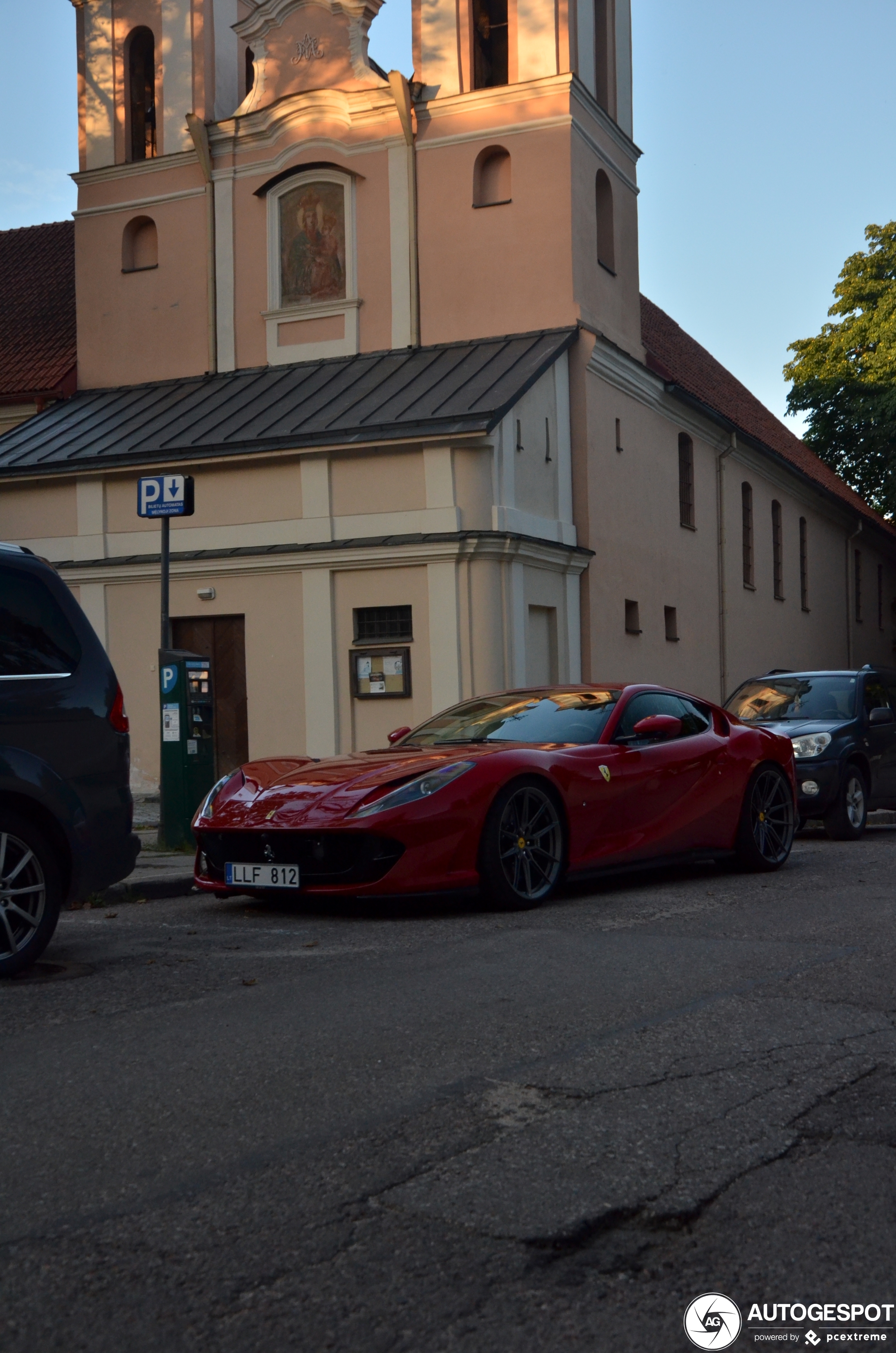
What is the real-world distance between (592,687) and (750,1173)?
6487 mm

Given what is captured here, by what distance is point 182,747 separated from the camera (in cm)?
1266

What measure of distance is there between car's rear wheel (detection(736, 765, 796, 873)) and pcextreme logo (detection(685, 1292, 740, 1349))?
750cm

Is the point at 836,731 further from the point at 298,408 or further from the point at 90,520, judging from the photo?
the point at 90,520

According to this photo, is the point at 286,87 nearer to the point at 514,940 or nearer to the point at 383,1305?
the point at 514,940

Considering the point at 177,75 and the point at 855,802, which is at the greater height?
the point at 177,75

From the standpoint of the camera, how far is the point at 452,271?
2256 centimetres

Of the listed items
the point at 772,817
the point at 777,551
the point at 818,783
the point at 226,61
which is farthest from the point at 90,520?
the point at 777,551

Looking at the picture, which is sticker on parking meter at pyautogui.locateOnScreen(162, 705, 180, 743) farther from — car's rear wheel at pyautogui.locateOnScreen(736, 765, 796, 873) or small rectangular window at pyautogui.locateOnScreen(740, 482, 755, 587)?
small rectangular window at pyautogui.locateOnScreen(740, 482, 755, 587)

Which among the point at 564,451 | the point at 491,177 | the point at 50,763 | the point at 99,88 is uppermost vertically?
the point at 99,88

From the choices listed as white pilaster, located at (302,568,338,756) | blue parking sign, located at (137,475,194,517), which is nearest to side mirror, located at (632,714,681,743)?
blue parking sign, located at (137,475,194,517)

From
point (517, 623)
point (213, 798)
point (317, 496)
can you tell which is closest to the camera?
point (213, 798)

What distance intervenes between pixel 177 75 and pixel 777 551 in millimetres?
18384

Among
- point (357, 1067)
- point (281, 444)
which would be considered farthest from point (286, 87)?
point (357, 1067)

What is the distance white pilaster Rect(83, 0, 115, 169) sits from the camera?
82.9ft
